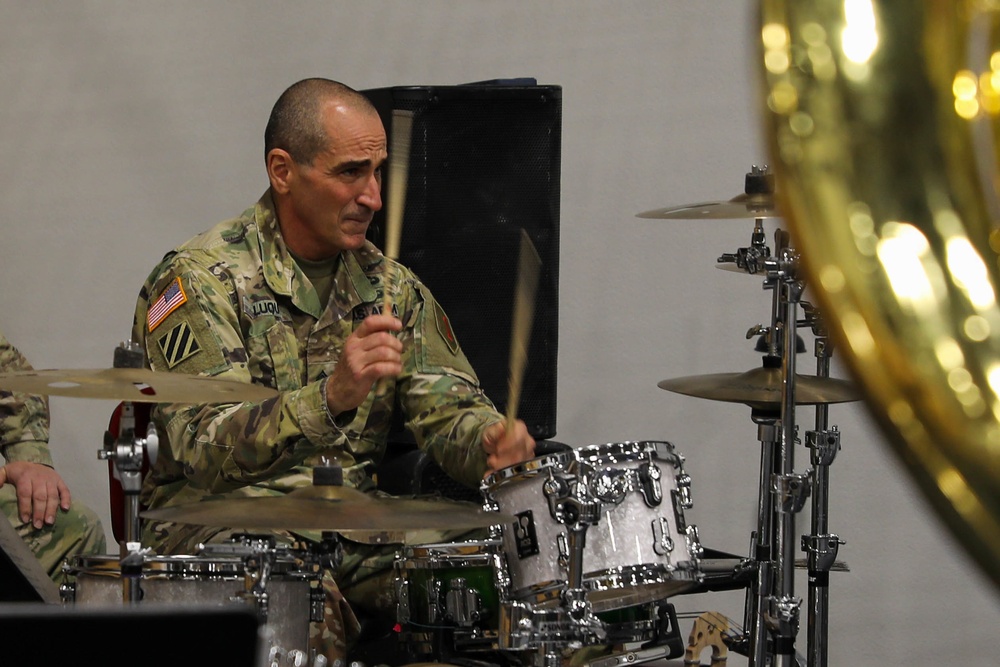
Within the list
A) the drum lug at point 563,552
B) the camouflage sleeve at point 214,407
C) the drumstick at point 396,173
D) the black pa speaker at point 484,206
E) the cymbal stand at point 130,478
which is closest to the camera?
the cymbal stand at point 130,478

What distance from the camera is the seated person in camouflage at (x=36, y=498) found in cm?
226

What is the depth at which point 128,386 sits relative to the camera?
5.00ft

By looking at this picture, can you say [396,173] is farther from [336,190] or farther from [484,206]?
[484,206]

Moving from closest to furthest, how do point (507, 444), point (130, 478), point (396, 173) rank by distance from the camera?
point (130, 478) < point (507, 444) < point (396, 173)

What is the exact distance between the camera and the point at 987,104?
0.88ft

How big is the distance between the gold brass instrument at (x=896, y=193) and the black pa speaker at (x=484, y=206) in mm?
2328

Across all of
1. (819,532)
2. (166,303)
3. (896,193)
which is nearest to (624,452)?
(819,532)

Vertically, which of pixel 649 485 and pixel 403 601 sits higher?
pixel 649 485

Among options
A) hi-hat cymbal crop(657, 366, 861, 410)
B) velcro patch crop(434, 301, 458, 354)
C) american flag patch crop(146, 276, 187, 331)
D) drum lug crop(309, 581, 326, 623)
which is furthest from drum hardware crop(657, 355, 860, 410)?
american flag patch crop(146, 276, 187, 331)

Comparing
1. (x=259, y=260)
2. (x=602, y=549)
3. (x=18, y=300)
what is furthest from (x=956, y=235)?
(x=18, y=300)

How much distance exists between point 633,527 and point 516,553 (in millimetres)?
180

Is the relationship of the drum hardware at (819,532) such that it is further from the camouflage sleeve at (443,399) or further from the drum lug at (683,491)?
the camouflage sleeve at (443,399)

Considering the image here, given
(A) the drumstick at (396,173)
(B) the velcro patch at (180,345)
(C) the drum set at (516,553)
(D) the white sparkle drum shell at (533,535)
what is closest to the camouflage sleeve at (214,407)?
(B) the velcro patch at (180,345)

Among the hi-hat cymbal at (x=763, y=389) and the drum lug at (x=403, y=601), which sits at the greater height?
the hi-hat cymbal at (x=763, y=389)
